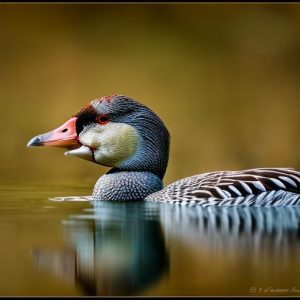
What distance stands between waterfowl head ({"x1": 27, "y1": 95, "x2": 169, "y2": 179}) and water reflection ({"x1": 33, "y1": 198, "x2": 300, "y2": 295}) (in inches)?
20.3

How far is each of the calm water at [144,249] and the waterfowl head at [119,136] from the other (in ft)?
1.72

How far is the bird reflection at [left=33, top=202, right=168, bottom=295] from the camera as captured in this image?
6145mm

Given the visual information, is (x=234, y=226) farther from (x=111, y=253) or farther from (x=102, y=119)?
(x=102, y=119)

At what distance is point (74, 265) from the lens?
22.0 ft

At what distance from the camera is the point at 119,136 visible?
392 inches

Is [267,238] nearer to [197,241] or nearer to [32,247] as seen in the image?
[197,241]

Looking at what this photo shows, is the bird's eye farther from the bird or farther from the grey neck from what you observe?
the grey neck

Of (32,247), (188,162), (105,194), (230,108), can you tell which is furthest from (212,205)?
(230,108)

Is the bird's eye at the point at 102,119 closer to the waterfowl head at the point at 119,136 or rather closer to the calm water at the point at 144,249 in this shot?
the waterfowl head at the point at 119,136

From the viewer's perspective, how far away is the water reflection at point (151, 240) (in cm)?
639

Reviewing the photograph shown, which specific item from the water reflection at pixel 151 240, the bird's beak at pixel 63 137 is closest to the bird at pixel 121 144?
the bird's beak at pixel 63 137

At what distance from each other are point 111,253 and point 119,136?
116 inches

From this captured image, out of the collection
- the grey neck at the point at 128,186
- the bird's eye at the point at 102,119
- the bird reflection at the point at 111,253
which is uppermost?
the bird's eye at the point at 102,119

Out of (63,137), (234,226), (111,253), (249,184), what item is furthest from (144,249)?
(63,137)
